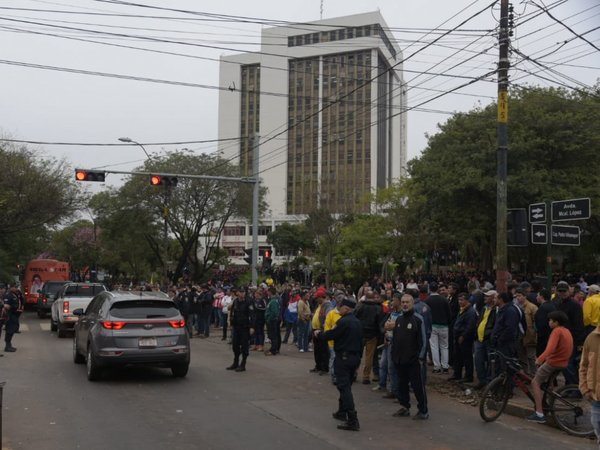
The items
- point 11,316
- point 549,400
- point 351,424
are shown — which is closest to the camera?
point 351,424

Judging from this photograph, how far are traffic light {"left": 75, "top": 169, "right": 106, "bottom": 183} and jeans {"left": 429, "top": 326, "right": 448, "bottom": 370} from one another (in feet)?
45.5

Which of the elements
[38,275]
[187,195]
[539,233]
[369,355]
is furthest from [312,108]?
[369,355]

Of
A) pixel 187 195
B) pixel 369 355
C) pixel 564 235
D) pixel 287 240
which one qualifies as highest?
pixel 187 195

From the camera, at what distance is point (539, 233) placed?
13.1 meters

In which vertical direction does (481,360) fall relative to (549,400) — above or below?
above

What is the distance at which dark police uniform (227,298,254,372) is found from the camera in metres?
13.4

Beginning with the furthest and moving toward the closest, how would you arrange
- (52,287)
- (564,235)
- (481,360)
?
(52,287) → (564,235) → (481,360)

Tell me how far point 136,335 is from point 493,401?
6.27m

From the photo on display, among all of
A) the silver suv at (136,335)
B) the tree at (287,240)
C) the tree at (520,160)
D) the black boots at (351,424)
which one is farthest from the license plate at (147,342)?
the tree at (287,240)

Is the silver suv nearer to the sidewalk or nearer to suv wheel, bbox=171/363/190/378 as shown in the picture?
suv wheel, bbox=171/363/190/378

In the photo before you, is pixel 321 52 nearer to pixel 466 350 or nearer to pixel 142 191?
pixel 142 191

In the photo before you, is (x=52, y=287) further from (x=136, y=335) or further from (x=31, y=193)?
(x=136, y=335)

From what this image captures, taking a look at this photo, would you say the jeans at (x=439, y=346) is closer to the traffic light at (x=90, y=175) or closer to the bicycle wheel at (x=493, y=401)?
the bicycle wheel at (x=493, y=401)

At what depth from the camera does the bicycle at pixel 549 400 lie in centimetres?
848
